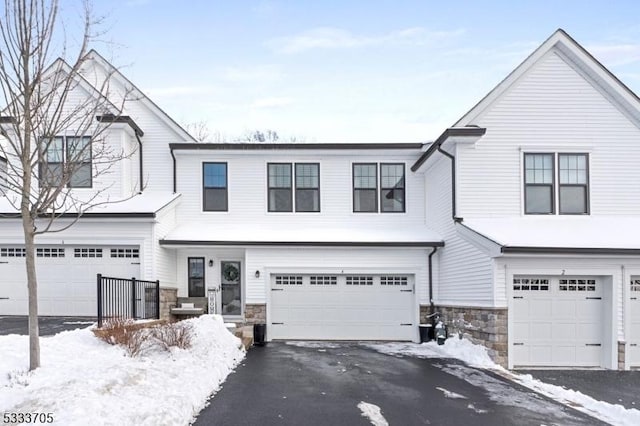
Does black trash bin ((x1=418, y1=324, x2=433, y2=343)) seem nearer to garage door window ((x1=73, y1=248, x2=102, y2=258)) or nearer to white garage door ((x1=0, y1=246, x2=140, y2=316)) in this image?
white garage door ((x1=0, y1=246, x2=140, y2=316))

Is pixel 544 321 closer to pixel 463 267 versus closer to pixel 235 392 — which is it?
pixel 463 267

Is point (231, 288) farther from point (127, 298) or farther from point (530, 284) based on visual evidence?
point (530, 284)

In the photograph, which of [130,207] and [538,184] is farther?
[130,207]

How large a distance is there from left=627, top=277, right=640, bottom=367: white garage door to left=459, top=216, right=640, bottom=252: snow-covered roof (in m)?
1.21

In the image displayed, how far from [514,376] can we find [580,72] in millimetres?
8826

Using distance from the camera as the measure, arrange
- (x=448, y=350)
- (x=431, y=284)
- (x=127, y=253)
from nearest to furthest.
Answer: (x=448, y=350) < (x=127, y=253) < (x=431, y=284)

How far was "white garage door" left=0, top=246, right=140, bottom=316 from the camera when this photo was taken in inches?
589

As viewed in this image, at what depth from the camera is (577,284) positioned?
12.4 metres

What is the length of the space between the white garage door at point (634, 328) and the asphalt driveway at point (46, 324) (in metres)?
13.1

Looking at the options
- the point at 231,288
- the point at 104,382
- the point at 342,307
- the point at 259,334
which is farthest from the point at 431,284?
the point at 104,382

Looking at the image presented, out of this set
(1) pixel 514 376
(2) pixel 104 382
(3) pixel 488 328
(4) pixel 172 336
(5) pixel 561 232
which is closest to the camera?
(2) pixel 104 382

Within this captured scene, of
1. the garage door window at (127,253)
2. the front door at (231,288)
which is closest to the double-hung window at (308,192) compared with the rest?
the front door at (231,288)

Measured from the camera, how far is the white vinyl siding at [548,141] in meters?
14.0

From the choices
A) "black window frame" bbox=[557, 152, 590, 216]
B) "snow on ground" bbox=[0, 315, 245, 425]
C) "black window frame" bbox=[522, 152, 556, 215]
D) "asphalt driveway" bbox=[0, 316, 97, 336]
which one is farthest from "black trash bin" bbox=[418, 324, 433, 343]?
"asphalt driveway" bbox=[0, 316, 97, 336]
